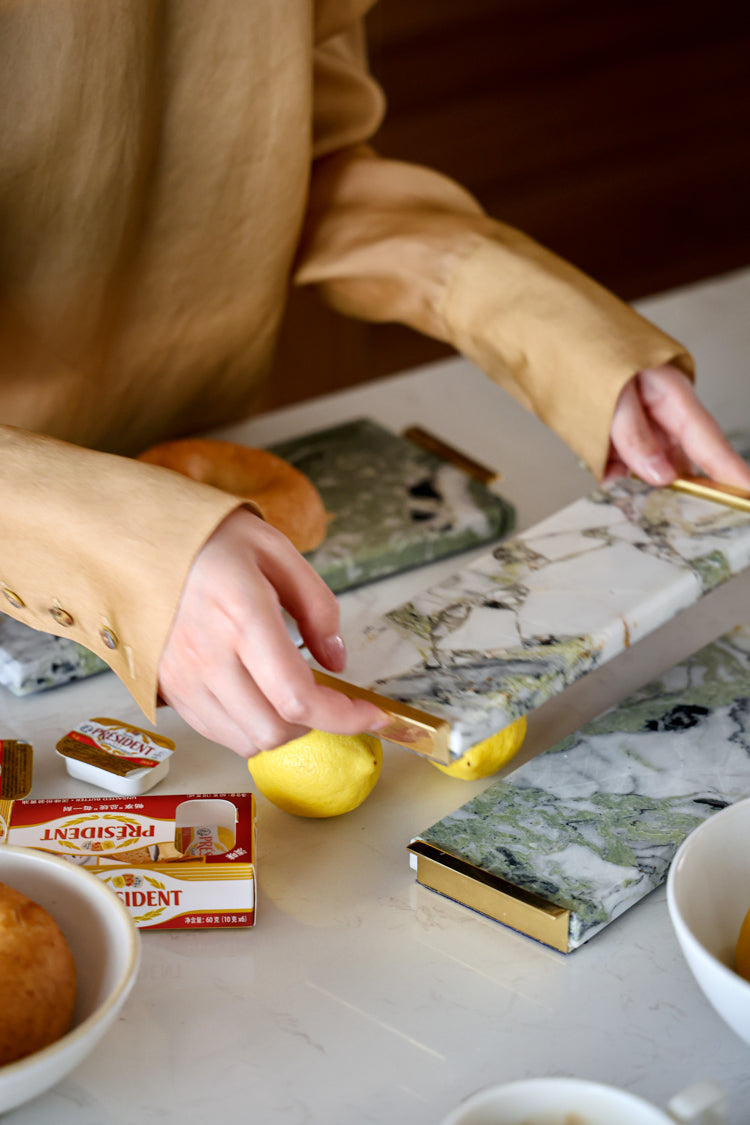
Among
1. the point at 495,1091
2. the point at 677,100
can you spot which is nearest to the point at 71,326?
the point at 495,1091

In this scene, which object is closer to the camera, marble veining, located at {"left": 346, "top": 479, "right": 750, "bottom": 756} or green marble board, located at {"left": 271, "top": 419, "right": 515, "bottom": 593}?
marble veining, located at {"left": 346, "top": 479, "right": 750, "bottom": 756}

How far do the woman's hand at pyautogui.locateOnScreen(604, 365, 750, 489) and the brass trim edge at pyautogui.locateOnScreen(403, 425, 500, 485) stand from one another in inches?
5.2

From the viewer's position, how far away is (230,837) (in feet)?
2.17

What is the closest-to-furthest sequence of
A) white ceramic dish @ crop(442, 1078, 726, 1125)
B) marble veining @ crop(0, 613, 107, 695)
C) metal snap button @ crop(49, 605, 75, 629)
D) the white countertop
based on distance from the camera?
white ceramic dish @ crop(442, 1078, 726, 1125) < the white countertop < metal snap button @ crop(49, 605, 75, 629) < marble veining @ crop(0, 613, 107, 695)

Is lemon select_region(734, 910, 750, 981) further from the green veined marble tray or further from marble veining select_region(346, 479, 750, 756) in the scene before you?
the green veined marble tray

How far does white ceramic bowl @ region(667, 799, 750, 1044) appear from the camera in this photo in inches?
20.2

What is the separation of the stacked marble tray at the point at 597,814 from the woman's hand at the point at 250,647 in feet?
0.34

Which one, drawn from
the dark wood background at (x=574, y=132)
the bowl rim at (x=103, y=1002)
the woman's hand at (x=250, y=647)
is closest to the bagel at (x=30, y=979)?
the bowl rim at (x=103, y=1002)

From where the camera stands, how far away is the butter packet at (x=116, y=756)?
2.39ft

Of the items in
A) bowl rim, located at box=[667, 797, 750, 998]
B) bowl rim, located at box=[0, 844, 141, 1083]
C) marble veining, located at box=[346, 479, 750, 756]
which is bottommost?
bowl rim, located at box=[0, 844, 141, 1083]

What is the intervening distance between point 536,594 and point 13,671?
0.36 meters

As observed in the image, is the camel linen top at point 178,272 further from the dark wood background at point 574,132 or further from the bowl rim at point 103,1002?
the dark wood background at point 574,132

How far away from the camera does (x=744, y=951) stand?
0.55 metres

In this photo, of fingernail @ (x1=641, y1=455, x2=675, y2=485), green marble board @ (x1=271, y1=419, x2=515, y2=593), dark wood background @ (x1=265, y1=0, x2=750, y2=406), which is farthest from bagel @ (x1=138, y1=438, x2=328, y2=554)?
dark wood background @ (x1=265, y1=0, x2=750, y2=406)
